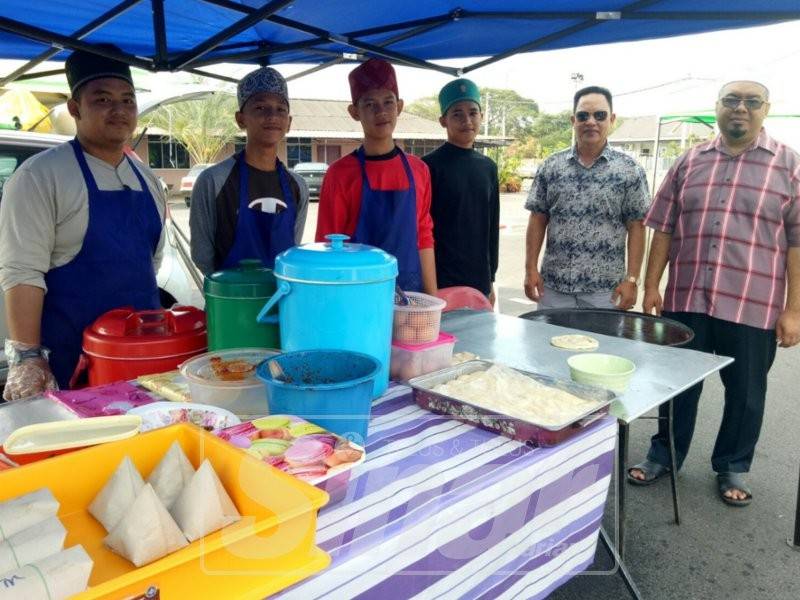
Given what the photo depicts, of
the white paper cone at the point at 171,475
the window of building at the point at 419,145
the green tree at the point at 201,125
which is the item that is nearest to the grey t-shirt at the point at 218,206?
the white paper cone at the point at 171,475

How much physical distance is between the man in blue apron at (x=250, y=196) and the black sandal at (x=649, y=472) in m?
2.06

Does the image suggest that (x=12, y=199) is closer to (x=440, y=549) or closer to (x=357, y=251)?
(x=357, y=251)

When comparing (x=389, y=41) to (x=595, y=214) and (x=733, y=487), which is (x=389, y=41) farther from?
(x=733, y=487)

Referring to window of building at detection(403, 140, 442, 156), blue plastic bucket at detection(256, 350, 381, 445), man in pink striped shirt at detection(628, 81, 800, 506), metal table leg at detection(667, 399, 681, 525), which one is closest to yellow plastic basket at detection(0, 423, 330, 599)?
blue plastic bucket at detection(256, 350, 381, 445)

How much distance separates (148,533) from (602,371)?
49.4 inches

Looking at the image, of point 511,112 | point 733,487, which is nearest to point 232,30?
point 733,487

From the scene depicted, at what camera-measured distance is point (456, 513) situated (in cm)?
105

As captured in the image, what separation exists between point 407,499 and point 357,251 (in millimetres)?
541

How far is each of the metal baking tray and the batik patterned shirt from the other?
1700mm

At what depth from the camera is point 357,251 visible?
1.30 m

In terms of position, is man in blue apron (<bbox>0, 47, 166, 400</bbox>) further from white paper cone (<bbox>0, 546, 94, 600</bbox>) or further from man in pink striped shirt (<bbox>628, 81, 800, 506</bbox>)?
man in pink striped shirt (<bbox>628, 81, 800, 506</bbox>)

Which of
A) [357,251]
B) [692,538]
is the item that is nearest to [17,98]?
[357,251]

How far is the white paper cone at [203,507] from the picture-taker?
750 millimetres

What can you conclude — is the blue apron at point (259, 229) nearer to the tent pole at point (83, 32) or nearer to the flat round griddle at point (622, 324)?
the tent pole at point (83, 32)
